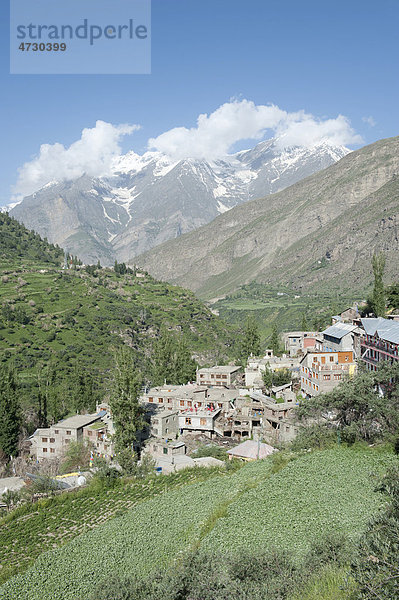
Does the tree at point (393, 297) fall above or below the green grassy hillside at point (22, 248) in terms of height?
below

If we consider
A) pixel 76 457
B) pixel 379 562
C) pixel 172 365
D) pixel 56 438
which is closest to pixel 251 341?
pixel 172 365

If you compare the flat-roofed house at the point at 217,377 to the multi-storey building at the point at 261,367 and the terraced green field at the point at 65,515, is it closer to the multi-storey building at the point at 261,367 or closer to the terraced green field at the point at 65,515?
the multi-storey building at the point at 261,367

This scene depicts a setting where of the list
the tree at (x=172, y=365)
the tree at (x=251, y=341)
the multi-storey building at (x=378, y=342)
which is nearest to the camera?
the multi-storey building at (x=378, y=342)

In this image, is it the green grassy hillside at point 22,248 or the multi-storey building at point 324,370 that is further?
the green grassy hillside at point 22,248

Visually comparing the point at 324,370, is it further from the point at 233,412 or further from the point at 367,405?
the point at 367,405

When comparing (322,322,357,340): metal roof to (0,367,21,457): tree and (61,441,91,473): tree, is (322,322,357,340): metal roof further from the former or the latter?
(0,367,21,457): tree

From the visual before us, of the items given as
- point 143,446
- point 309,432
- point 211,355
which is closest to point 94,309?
point 211,355

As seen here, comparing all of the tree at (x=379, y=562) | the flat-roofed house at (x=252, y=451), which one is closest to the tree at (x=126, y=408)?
the flat-roofed house at (x=252, y=451)

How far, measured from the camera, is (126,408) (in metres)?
45.9

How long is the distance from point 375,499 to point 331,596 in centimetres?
1106

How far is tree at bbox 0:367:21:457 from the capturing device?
50.6 meters

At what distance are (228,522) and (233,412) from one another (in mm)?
28696

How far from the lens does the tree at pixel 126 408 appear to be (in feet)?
148

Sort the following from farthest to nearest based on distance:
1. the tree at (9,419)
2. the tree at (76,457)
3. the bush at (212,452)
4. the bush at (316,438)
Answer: the tree at (9,419) → the tree at (76,457) → the bush at (212,452) → the bush at (316,438)
